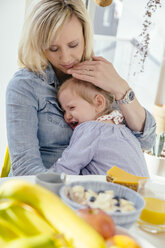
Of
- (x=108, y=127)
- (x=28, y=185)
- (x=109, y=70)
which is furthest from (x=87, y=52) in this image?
(x=28, y=185)

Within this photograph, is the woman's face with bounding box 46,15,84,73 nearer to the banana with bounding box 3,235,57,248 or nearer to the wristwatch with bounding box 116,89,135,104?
the wristwatch with bounding box 116,89,135,104

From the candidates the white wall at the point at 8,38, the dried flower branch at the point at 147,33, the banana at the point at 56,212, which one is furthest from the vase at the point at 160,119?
the banana at the point at 56,212

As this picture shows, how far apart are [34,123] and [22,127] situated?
0.23ft

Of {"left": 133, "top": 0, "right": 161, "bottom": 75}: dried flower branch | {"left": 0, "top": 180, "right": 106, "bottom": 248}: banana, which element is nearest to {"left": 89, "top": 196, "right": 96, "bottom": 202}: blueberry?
{"left": 0, "top": 180, "right": 106, "bottom": 248}: banana

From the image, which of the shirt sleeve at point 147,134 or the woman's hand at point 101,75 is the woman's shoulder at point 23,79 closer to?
the woman's hand at point 101,75

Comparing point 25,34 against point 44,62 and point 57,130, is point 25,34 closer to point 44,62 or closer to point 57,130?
point 44,62

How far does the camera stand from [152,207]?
105cm

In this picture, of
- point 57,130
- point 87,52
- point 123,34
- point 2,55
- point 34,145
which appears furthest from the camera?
point 123,34

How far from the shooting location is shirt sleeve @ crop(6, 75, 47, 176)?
163 centimetres

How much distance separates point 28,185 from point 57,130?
106cm

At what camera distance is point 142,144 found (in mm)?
1998

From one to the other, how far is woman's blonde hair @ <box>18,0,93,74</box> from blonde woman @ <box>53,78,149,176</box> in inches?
8.4

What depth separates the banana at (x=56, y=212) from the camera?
1.85 feet

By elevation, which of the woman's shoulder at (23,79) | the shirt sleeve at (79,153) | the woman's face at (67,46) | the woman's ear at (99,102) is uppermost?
the woman's face at (67,46)
